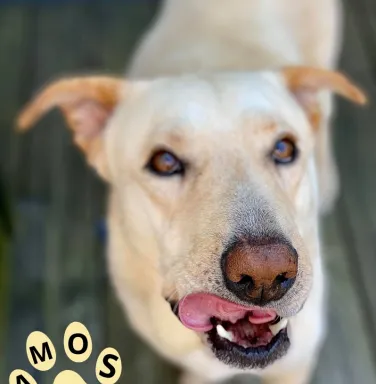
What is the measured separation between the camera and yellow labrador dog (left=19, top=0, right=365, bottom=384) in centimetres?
108

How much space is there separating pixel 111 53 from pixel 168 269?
68.8 inches

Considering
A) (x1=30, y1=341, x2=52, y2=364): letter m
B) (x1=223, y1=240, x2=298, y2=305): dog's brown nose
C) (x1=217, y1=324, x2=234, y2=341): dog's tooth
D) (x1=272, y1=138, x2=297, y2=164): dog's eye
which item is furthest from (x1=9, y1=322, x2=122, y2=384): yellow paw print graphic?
(x1=272, y1=138, x2=297, y2=164): dog's eye

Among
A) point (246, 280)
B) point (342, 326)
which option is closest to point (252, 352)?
point (246, 280)

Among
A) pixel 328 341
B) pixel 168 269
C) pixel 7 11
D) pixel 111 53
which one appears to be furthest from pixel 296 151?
pixel 7 11

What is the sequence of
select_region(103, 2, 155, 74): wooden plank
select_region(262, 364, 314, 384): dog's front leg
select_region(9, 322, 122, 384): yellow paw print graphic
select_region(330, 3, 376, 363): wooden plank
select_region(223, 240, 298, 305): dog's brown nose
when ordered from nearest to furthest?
select_region(9, 322, 122, 384): yellow paw print graphic → select_region(223, 240, 298, 305): dog's brown nose → select_region(262, 364, 314, 384): dog's front leg → select_region(330, 3, 376, 363): wooden plank → select_region(103, 2, 155, 74): wooden plank

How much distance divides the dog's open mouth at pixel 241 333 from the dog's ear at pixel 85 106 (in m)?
0.48

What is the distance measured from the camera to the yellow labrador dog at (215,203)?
3.55 ft

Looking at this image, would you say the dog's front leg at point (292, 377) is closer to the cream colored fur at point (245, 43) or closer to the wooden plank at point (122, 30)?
the cream colored fur at point (245, 43)

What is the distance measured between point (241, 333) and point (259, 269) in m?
0.22

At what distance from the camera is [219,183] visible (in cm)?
118

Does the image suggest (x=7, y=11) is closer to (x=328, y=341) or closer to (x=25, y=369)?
(x=328, y=341)

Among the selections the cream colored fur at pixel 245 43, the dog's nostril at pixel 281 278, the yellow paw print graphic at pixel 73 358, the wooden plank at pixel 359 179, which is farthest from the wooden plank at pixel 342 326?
the yellow paw print graphic at pixel 73 358

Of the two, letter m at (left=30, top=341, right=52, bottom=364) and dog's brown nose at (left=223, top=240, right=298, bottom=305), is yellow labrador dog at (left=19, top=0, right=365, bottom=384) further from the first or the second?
letter m at (left=30, top=341, right=52, bottom=364)

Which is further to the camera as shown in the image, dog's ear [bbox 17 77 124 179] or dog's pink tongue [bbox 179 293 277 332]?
dog's ear [bbox 17 77 124 179]
